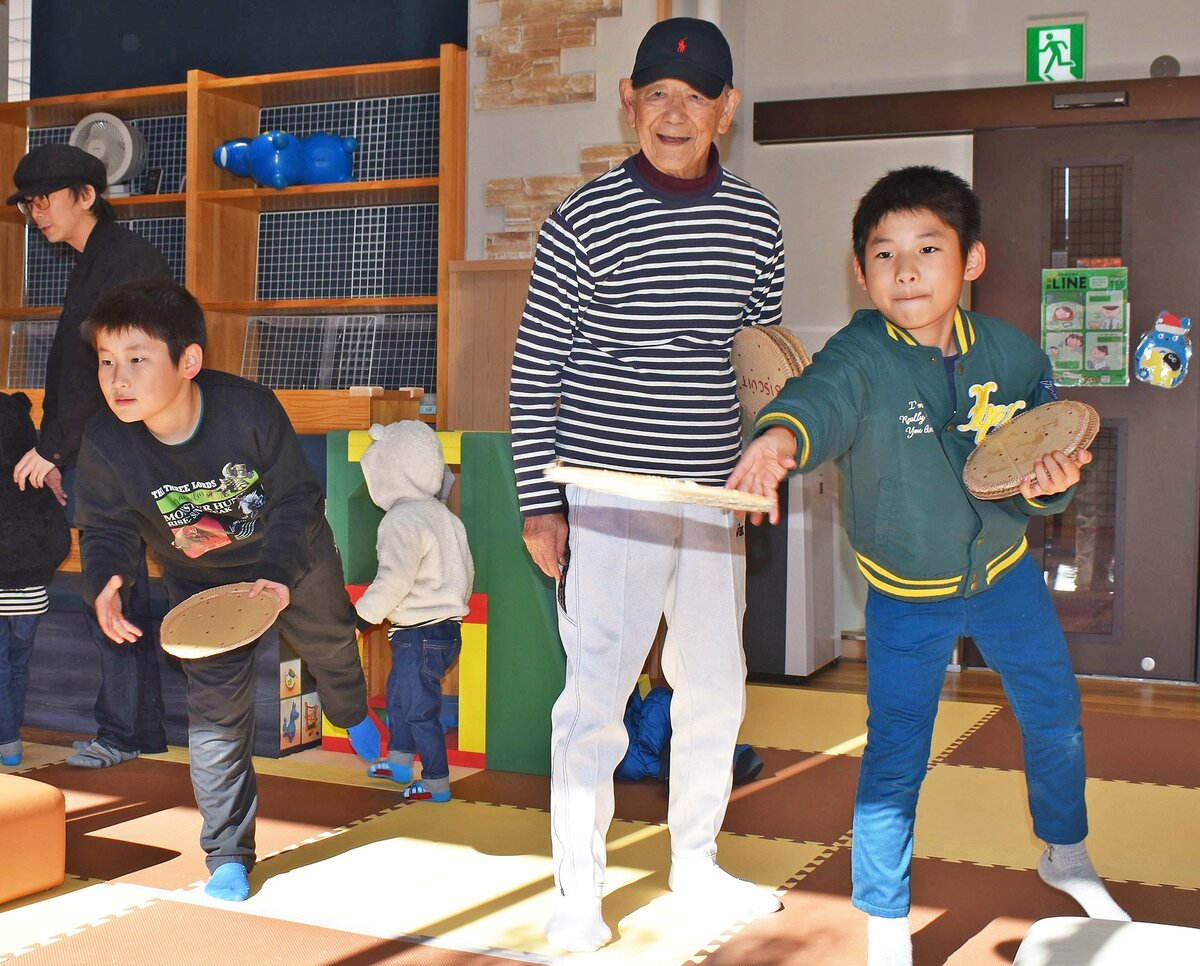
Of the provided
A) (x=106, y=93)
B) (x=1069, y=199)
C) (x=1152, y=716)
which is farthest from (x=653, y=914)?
(x=106, y=93)

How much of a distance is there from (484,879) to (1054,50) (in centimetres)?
417

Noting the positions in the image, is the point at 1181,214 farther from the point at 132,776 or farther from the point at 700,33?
the point at 132,776

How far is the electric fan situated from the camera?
598 centimetres

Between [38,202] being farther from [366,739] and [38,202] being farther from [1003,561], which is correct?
[1003,561]

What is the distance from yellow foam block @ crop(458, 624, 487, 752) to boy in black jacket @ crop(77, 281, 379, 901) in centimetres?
80

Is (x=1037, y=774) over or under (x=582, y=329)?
under

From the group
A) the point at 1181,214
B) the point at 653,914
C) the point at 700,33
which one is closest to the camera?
the point at 700,33

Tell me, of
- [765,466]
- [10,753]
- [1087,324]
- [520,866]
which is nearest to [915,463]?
[765,466]

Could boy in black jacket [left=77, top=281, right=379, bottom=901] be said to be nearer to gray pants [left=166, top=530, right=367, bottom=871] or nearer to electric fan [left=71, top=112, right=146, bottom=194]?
gray pants [left=166, top=530, right=367, bottom=871]

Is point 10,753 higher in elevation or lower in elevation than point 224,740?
lower

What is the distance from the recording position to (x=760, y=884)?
8.74 ft

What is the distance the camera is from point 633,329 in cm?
236

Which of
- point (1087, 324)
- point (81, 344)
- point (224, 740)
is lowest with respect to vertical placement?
point (224, 740)

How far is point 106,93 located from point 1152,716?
16.9ft
